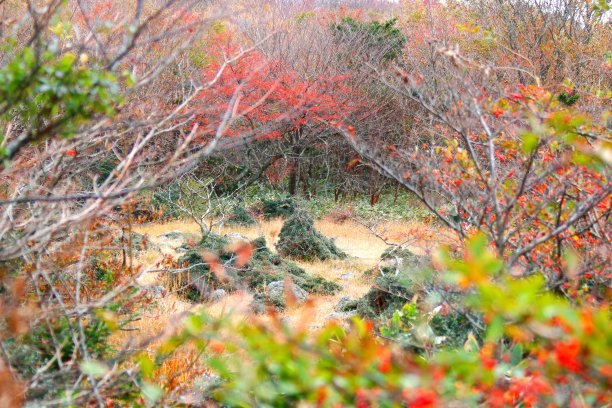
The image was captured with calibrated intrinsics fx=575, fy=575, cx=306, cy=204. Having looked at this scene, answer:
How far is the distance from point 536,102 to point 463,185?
0.76 m

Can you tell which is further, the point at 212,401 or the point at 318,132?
the point at 318,132

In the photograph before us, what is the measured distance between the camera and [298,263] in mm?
11406

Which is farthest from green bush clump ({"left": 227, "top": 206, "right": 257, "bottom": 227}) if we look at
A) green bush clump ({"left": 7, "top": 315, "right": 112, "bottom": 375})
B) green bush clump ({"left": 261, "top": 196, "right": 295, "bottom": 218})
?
green bush clump ({"left": 7, "top": 315, "right": 112, "bottom": 375})

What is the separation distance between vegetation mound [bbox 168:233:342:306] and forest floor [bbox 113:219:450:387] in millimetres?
266

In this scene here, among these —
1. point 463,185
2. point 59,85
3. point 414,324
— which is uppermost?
point 59,85

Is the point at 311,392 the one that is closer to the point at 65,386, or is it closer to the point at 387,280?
the point at 65,386

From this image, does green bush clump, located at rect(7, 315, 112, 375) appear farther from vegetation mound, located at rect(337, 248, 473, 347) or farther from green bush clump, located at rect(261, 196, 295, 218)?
green bush clump, located at rect(261, 196, 295, 218)

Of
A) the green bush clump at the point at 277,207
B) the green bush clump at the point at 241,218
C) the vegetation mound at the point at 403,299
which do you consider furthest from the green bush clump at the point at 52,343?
the green bush clump at the point at 277,207

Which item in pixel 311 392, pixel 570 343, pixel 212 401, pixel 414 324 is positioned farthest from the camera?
pixel 414 324

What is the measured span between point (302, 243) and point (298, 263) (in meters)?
0.52

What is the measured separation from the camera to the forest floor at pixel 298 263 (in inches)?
167

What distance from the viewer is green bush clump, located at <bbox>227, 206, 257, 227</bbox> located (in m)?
15.0

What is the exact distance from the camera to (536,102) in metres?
4.04

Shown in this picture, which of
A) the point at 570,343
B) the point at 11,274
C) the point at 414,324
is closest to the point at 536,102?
the point at 414,324
